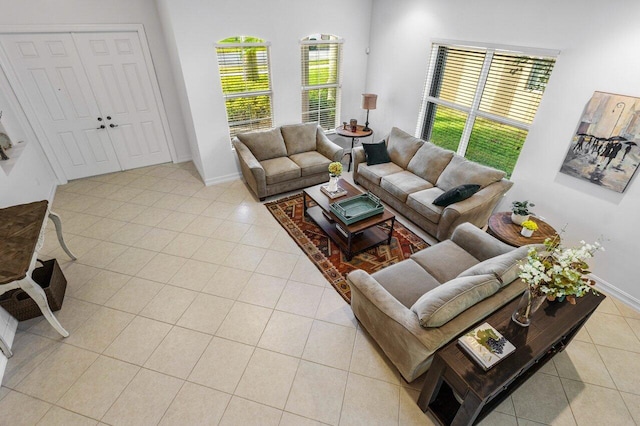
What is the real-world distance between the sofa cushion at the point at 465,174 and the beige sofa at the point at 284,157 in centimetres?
180

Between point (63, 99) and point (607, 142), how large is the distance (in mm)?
7430

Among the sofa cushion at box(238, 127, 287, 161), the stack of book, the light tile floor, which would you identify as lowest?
the light tile floor

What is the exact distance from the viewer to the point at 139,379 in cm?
254

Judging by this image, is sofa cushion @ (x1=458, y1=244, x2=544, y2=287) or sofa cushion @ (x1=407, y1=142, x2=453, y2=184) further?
sofa cushion @ (x1=407, y1=142, x2=453, y2=184)

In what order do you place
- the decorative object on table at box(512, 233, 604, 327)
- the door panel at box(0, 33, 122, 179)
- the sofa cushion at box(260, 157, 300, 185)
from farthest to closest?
the sofa cushion at box(260, 157, 300, 185) < the door panel at box(0, 33, 122, 179) < the decorative object on table at box(512, 233, 604, 327)

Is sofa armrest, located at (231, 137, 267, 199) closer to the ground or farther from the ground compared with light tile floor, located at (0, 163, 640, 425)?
farther from the ground

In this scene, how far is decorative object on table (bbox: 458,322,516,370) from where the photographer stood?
195cm

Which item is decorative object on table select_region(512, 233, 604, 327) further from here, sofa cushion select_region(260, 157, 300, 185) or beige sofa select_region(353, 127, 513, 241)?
sofa cushion select_region(260, 157, 300, 185)

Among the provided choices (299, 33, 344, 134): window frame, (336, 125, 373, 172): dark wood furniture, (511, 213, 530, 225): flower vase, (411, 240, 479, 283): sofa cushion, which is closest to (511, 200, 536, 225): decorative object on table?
(511, 213, 530, 225): flower vase

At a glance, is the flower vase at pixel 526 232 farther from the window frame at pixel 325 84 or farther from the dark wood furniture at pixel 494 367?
the window frame at pixel 325 84

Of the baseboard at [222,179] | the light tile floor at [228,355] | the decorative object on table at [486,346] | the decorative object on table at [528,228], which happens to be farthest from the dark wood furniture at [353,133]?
the decorative object on table at [486,346]

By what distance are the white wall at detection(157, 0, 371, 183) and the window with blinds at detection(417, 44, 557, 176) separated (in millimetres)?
1674

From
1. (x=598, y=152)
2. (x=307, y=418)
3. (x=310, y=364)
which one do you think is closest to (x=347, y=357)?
(x=310, y=364)

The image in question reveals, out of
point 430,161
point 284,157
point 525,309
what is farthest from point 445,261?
point 284,157
